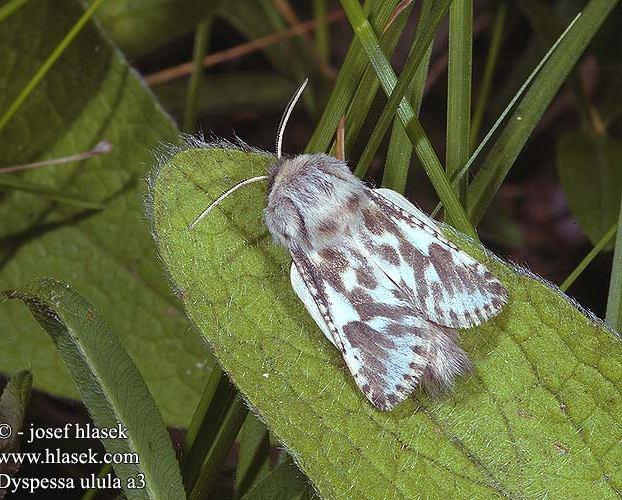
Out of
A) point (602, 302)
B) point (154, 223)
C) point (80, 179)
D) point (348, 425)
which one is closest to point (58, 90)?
point (80, 179)

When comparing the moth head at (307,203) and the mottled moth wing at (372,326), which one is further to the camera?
the moth head at (307,203)

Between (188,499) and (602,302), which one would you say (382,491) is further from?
(602,302)

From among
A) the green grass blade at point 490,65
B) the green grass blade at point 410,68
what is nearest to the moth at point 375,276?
the green grass blade at point 410,68

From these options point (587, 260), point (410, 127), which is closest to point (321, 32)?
point (410, 127)

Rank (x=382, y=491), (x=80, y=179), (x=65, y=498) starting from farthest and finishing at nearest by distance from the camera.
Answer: (x=80, y=179) → (x=65, y=498) → (x=382, y=491)

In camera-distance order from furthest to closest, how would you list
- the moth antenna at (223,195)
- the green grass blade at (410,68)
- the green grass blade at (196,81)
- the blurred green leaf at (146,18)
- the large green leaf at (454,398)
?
the blurred green leaf at (146,18) → the green grass blade at (196,81) → the green grass blade at (410,68) → the moth antenna at (223,195) → the large green leaf at (454,398)

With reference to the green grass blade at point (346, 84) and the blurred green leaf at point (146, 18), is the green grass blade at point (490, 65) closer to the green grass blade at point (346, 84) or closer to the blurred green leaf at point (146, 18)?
the green grass blade at point (346, 84)

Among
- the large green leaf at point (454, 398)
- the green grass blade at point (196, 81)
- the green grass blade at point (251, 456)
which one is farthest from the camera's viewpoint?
the green grass blade at point (196, 81)
